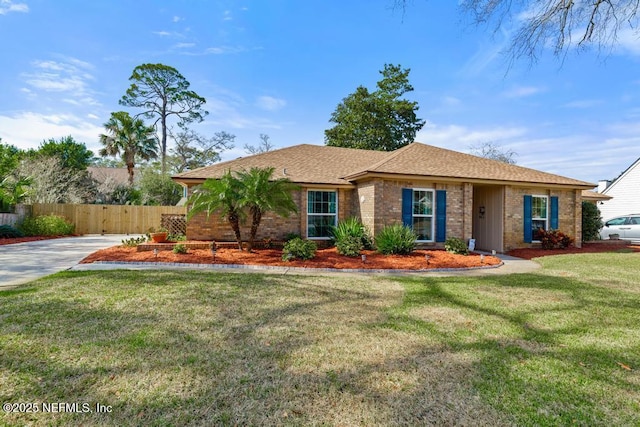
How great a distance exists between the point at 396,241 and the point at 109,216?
1865 centimetres

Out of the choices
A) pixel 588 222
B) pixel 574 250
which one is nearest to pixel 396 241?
pixel 574 250

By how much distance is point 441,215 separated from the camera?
11930 millimetres

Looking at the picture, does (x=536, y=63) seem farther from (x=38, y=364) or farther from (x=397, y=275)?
(x=38, y=364)

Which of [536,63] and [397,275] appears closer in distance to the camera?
[536,63]

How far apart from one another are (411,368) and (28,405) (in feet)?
10.8

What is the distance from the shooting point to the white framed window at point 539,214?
13.0 m

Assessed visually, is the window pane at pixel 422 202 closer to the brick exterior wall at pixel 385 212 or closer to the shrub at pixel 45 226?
the brick exterior wall at pixel 385 212

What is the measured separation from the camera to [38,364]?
3086 mm

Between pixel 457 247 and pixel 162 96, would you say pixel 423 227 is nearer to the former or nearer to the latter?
pixel 457 247

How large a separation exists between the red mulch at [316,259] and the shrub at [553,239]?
14.5ft

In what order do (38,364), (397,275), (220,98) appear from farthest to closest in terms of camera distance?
(220,98) → (397,275) → (38,364)

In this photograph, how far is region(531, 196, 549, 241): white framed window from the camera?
13023 mm

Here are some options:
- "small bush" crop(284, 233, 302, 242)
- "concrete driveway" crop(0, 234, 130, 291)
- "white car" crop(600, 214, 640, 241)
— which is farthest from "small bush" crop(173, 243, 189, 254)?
"white car" crop(600, 214, 640, 241)

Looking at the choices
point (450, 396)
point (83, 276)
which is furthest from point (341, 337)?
point (83, 276)
